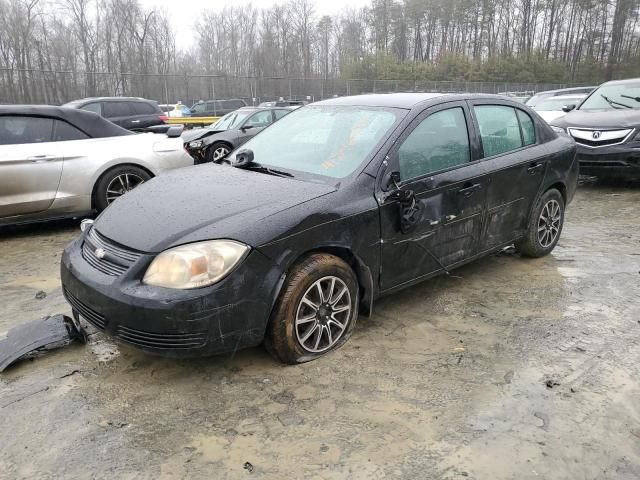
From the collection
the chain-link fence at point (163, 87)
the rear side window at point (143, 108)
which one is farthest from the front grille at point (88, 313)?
the chain-link fence at point (163, 87)

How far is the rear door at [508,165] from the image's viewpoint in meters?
4.13

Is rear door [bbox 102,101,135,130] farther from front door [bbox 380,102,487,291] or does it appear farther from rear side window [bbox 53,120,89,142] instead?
front door [bbox 380,102,487,291]

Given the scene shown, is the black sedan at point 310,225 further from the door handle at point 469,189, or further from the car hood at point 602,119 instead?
the car hood at point 602,119

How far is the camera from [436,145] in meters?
3.75

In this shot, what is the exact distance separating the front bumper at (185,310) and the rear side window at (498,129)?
2.29 meters

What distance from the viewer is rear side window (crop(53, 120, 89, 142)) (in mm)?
5941

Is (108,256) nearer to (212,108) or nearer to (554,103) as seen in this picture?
(554,103)

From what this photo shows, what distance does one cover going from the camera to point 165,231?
2.85m

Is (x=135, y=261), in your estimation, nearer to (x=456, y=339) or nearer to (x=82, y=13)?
(x=456, y=339)

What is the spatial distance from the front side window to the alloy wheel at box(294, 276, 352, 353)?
0.92m

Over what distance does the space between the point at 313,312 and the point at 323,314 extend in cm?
8

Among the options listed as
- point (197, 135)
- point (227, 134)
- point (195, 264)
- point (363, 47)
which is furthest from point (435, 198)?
point (363, 47)

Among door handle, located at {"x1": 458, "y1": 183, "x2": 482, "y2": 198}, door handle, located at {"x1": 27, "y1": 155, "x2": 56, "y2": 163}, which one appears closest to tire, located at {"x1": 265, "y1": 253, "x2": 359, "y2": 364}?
door handle, located at {"x1": 458, "y1": 183, "x2": 482, "y2": 198}

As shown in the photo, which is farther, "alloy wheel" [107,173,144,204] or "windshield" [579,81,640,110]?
"windshield" [579,81,640,110]
